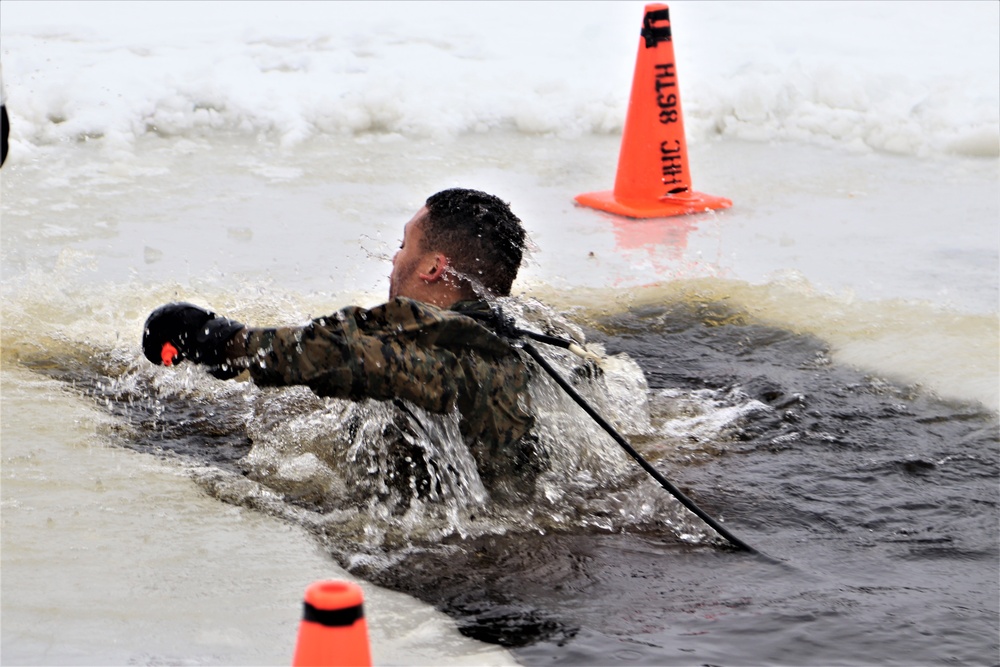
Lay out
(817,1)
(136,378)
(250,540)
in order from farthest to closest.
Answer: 1. (817,1)
2. (136,378)
3. (250,540)

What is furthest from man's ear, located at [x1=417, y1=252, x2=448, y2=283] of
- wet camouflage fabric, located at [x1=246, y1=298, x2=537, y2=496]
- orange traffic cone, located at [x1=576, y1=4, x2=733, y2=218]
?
orange traffic cone, located at [x1=576, y1=4, x2=733, y2=218]

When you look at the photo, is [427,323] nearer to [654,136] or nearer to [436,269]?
[436,269]

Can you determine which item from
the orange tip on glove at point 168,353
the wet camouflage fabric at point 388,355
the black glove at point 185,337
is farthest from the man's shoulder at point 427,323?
the orange tip on glove at point 168,353

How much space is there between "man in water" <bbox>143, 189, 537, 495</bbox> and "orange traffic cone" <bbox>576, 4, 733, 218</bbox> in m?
3.61

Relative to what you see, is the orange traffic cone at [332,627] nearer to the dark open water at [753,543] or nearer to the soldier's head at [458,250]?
the dark open water at [753,543]

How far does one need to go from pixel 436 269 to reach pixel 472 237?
14cm

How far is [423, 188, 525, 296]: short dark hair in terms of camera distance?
347 cm

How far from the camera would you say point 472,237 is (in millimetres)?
3471

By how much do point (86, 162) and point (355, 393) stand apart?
4977mm

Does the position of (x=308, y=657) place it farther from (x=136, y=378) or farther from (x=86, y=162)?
(x=86, y=162)

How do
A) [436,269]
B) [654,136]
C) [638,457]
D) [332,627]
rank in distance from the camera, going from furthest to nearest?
[654,136], [436,269], [638,457], [332,627]

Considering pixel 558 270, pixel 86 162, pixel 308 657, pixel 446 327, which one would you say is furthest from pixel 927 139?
pixel 308 657

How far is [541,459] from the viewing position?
3.58 metres

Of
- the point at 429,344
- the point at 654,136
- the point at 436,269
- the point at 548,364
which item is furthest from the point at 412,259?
the point at 654,136
